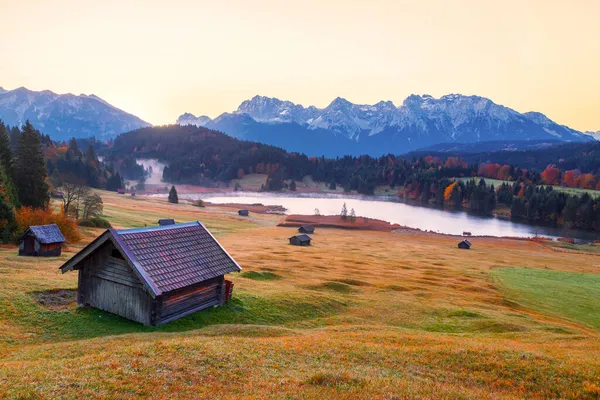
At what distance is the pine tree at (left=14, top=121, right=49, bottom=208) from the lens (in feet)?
224

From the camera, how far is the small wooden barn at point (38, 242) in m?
43.7

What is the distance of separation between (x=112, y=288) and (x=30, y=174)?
2304 inches

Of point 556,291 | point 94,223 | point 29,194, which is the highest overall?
point 29,194

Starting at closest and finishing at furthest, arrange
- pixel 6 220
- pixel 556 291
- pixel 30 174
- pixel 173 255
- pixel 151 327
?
pixel 151 327
pixel 173 255
pixel 556 291
pixel 6 220
pixel 30 174

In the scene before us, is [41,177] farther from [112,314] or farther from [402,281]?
[402,281]

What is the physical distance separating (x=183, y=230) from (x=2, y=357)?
507 inches

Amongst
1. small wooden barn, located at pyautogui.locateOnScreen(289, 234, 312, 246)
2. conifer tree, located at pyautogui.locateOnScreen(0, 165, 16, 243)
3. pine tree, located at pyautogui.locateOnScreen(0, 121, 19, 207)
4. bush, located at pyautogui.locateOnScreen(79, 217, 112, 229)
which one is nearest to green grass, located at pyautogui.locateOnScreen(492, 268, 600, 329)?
small wooden barn, located at pyautogui.locateOnScreen(289, 234, 312, 246)

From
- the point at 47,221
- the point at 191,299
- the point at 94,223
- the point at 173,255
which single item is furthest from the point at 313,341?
the point at 94,223

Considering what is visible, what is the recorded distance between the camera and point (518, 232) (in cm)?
13488

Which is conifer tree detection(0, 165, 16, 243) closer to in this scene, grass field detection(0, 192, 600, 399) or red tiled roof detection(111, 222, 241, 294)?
grass field detection(0, 192, 600, 399)

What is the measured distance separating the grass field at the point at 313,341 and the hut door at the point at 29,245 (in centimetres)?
440

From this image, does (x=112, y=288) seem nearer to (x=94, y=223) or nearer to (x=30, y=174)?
(x=94, y=223)

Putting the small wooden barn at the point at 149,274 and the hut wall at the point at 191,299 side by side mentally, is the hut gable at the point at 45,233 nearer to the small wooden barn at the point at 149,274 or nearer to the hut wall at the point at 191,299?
the small wooden barn at the point at 149,274

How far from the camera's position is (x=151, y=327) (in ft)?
74.8
